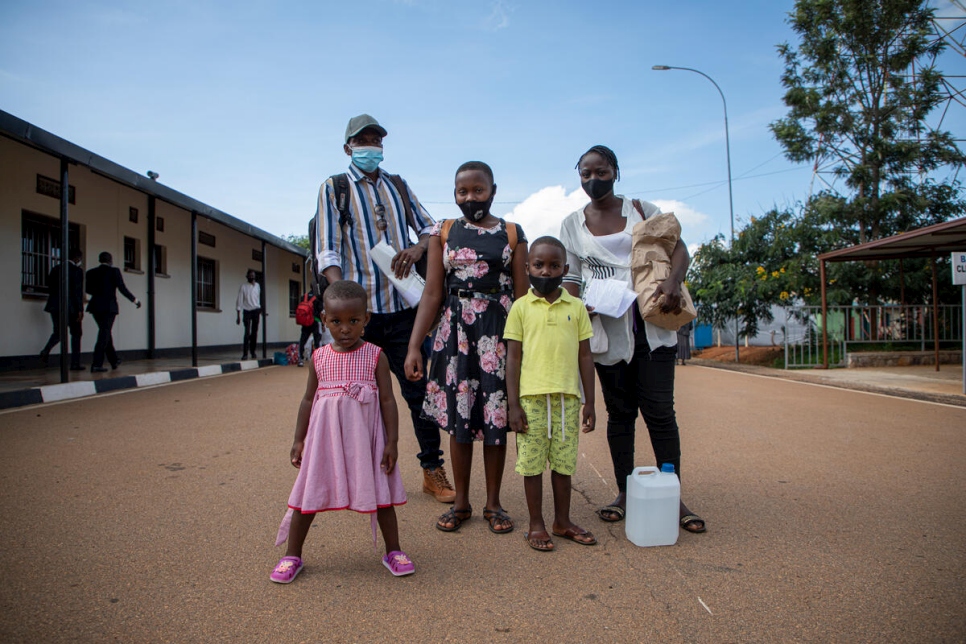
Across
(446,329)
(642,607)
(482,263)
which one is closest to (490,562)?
(642,607)

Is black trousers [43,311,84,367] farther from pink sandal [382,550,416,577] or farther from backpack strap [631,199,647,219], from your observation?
backpack strap [631,199,647,219]

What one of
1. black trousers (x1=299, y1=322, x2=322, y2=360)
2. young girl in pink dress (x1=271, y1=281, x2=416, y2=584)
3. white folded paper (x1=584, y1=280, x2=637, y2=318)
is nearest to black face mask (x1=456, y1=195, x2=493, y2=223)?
white folded paper (x1=584, y1=280, x2=637, y2=318)

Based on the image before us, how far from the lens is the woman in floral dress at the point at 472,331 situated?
125 inches

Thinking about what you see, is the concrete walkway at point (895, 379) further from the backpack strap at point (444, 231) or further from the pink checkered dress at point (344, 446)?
the pink checkered dress at point (344, 446)

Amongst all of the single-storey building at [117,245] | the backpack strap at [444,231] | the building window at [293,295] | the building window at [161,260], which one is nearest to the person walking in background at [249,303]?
the single-storey building at [117,245]

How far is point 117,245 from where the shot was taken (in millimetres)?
12789

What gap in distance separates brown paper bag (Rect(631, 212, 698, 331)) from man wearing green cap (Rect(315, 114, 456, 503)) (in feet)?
3.84

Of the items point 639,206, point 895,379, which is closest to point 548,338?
point 639,206

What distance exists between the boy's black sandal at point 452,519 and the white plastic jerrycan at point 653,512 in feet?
2.59

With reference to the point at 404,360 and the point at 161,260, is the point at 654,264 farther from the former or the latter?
the point at 161,260

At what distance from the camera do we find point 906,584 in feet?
8.30

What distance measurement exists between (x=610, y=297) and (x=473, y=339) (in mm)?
678

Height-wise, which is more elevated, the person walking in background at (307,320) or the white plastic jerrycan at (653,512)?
the person walking in background at (307,320)

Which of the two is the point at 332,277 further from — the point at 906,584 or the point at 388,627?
the point at 906,584
